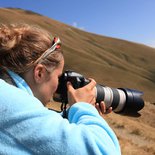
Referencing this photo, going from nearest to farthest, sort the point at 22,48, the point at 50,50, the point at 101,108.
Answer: the point at 22,48
the point at 50,50
the point at 101,108

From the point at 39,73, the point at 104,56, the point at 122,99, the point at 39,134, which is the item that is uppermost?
the point at 39,73

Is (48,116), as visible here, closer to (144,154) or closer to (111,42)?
(144,154)

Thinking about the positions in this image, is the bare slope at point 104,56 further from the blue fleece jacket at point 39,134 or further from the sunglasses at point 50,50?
the blue fleece jacket at point 39,134

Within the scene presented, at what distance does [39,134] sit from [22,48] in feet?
1.59

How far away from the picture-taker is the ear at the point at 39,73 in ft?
7.47

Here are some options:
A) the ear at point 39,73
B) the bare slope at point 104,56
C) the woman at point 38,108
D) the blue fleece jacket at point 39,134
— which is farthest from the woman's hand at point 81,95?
the bare slope at point 104,56

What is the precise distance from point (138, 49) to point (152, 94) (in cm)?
6431

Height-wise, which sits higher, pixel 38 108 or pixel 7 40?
pixel 7 40

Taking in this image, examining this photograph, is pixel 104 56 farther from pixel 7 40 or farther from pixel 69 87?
pixel 7 40

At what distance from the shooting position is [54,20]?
184 meters

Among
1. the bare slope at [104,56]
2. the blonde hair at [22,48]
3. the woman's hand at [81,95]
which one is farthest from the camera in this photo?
the bare slope at [104,56]

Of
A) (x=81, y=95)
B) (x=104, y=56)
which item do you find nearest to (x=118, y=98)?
(x=81, y=95)

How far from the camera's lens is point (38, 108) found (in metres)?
2.04

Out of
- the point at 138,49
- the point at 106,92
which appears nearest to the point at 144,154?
the point at 106,92
